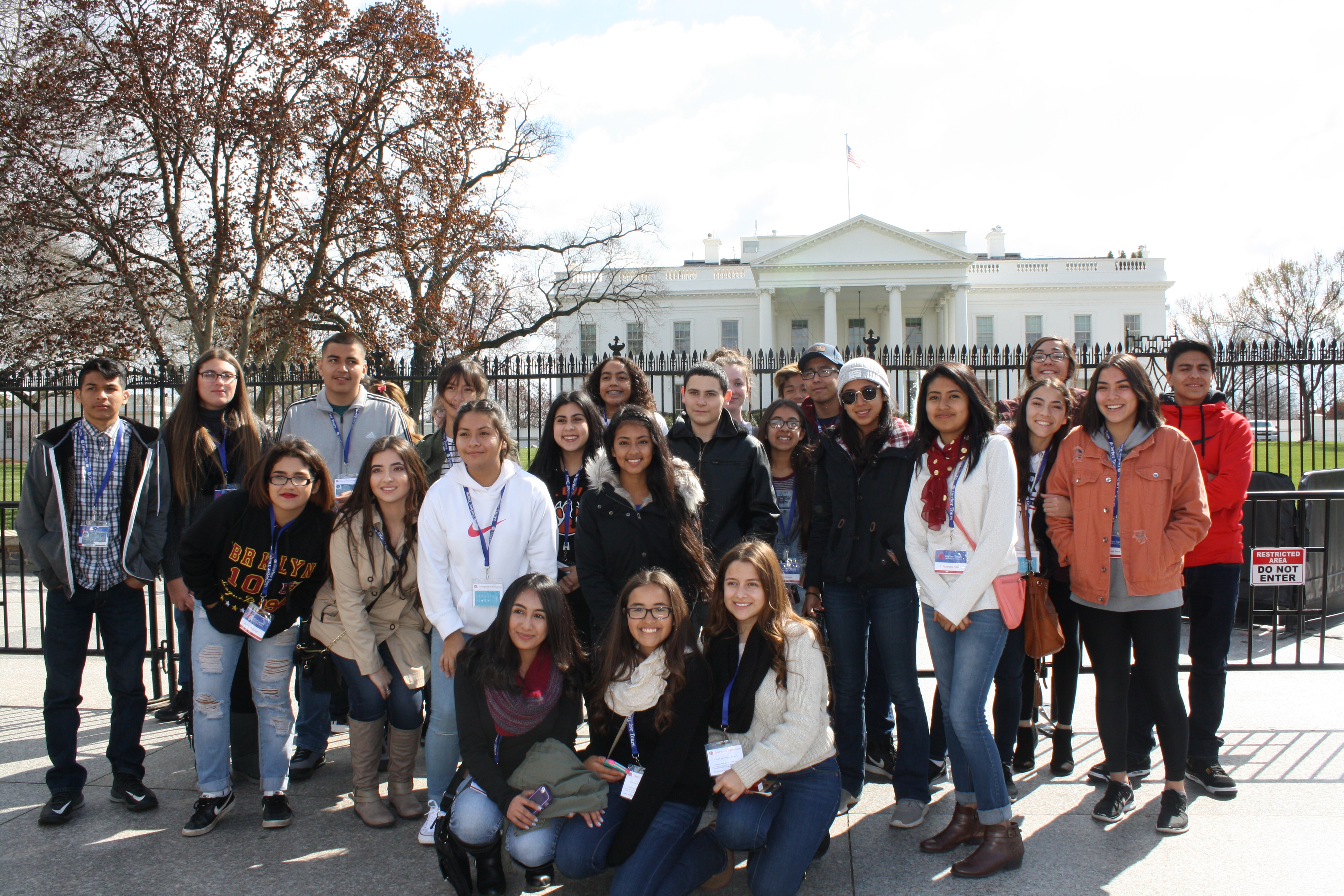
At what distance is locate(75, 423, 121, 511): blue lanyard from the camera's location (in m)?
3.88

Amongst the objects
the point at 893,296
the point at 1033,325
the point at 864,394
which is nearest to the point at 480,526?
the point at 864,394

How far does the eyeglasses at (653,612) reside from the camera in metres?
3.10

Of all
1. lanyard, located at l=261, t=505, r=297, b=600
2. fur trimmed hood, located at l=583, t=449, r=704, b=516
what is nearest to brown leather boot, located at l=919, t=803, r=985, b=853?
fur trimmed hood, located at l=583, t=449, r=704, b=516

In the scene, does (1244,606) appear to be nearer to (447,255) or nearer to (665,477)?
(665,477)

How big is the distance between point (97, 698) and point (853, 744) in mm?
4965

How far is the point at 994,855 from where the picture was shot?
10.1ft

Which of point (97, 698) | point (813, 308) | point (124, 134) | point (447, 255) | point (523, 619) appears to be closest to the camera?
point (523, 619)

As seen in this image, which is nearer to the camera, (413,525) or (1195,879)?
(1195,879)

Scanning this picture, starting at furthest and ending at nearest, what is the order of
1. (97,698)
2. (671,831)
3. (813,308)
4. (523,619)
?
(813,308), (97,698), (523,619), (671,831)

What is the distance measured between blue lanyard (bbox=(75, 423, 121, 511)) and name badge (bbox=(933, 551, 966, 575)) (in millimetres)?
3891

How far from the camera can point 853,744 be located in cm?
362

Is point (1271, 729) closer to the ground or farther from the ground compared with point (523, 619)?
closer to the ground

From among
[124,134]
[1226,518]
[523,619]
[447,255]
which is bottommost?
[523,619]

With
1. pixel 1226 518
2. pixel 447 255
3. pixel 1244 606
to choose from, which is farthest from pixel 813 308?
pixel 1226 518
